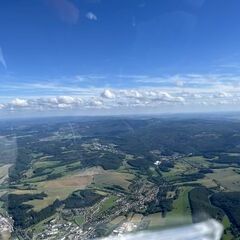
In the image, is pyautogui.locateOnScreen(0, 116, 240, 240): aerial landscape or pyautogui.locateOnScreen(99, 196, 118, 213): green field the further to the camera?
pyautogui.locateOnScreen(99, 196, 118, 213): green field

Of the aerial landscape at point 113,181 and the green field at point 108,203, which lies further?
the green field at point 108,203

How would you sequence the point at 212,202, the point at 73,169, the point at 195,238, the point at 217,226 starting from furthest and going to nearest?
the point at 73,169 < the point at 212,202 < the point at 217,226 < the point at 195,238

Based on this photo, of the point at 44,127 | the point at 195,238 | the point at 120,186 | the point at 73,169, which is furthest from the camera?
the point at 44,127

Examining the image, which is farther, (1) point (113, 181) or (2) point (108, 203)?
(1) point (113, 181)

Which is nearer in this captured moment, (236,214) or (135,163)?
(236,214)

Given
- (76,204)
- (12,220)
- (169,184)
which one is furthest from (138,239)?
(169,184)

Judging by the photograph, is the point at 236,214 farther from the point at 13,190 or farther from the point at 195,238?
the point at 195,238

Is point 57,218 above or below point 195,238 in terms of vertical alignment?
below

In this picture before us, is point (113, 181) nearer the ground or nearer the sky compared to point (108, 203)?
nearer the ground
